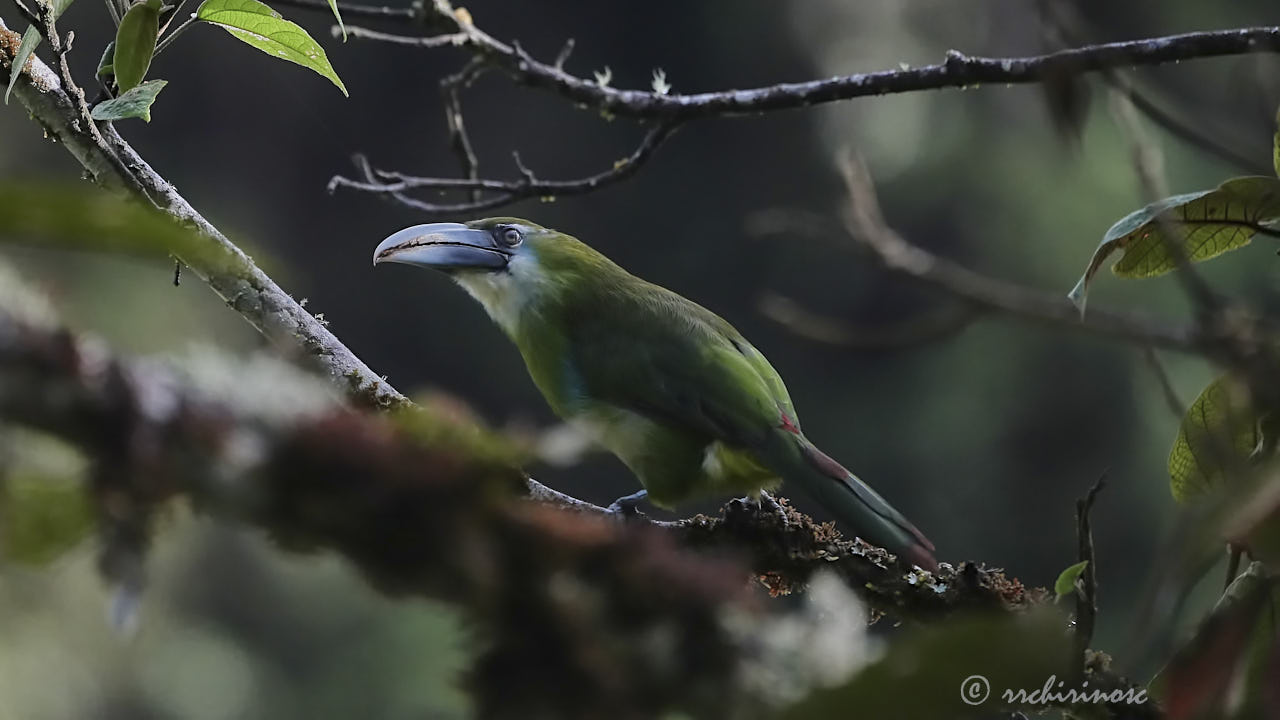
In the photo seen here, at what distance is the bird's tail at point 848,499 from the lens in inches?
61.7

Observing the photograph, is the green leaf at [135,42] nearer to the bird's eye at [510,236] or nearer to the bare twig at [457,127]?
the bare twig at [457,127]

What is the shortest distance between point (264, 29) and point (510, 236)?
100cm

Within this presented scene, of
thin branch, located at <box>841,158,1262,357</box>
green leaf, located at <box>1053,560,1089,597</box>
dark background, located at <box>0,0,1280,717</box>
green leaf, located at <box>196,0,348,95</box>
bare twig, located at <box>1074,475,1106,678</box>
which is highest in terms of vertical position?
dark background, located at <box>0,0,1280,717</box>

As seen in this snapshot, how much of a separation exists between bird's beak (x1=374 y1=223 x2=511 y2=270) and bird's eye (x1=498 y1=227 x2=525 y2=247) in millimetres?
Result: 22

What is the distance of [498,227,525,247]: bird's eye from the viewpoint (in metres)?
2.30

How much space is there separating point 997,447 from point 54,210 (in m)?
11.3

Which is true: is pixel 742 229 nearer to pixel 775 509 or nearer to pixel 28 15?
pixel 775 509

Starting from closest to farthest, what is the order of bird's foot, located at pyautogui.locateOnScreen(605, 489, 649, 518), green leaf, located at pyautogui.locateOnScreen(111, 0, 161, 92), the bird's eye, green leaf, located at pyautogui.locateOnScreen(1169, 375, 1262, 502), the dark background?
green leaf, located at pyautogui.locateOnScreen(1169, 375, 1262, 502), green leaf, located at pyautogui.locateOnScreen(111, 0, 161, 92), bird's foot, located at pyautogui.locateOnScreen(605, 489, 649, 518), the bird's eye, the dark background

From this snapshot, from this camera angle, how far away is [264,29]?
4.37 feet

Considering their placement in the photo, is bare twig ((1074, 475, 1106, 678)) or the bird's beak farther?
the bird's beak

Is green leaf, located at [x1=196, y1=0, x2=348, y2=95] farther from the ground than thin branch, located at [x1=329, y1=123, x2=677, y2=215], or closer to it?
closer to it

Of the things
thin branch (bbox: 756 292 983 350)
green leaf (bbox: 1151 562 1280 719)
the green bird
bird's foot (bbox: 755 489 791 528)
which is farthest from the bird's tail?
green leaf (bbox: 1151 562 1280 719)

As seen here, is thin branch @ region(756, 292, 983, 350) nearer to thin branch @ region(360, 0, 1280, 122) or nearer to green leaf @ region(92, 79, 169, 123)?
thin branch @ region(360, 0, 1280, 122)

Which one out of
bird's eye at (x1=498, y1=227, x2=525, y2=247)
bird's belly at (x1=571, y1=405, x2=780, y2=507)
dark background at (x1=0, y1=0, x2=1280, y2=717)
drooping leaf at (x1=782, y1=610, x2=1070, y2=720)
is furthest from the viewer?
dark background at (x1=0, y1=0, x2=1280, y2=717)
